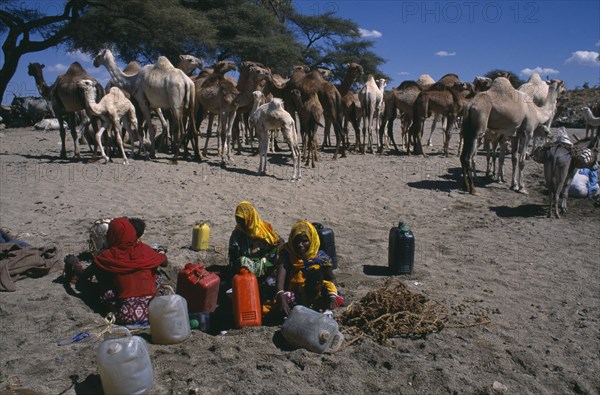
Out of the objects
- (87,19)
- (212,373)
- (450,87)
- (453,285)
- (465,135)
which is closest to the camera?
(212,373)

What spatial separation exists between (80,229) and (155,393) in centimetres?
480

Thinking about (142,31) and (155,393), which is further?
(142,31)

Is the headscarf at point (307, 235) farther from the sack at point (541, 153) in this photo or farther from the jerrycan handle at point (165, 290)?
the sack at point (541, 153)

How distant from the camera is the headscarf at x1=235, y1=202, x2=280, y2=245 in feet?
17.7

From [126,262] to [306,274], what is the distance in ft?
5.74

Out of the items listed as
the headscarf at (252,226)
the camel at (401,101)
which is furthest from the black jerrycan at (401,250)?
the camel at (401,101)

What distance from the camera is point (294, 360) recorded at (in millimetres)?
4258

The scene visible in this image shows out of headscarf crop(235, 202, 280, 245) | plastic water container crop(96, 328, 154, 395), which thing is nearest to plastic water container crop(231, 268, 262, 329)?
headscarf crop(235, 202, 280, 245)

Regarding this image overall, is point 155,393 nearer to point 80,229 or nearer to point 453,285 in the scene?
point 453,285

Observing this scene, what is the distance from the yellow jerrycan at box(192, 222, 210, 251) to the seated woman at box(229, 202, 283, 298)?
1.33m

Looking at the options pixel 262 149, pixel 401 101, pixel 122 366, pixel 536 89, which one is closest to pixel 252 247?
pixel 122 366

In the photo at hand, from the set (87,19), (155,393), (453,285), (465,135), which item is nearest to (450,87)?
(465,135)

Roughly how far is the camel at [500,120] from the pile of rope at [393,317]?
673cm

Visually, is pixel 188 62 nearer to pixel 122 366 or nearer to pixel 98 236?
pixel 98 236
